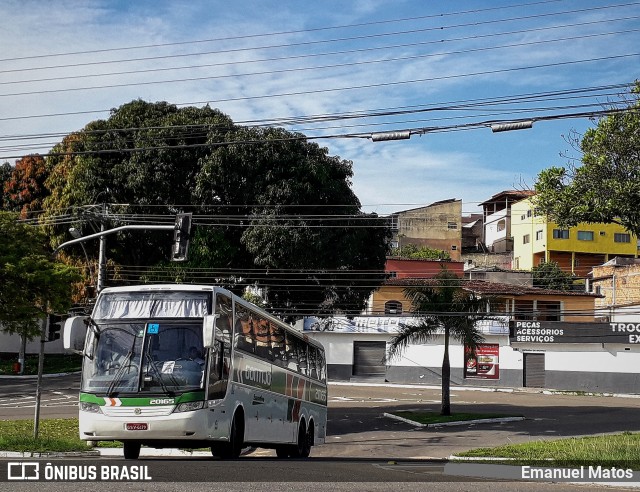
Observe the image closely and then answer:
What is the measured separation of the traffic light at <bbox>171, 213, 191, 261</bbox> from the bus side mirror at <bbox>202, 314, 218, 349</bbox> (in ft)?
34.7

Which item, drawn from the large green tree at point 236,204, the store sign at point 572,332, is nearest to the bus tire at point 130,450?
the large green tree at point 236,204

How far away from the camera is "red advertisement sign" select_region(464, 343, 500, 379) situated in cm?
5603

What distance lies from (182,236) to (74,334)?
33.2 feet

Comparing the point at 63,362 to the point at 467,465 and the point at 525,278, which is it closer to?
the point at 525,278

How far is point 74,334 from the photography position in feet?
52.5

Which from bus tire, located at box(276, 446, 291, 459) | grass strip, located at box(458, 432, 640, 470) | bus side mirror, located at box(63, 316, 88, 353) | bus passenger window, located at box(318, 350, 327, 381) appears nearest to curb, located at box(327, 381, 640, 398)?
bus passenger window, located at box(318, 350, 327, 381)

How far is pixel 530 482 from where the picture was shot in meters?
13.2

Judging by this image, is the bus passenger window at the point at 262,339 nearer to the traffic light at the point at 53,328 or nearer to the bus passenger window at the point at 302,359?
the bus passenger window at the point at 302,359

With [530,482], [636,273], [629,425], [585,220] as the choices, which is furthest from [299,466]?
[636,273]

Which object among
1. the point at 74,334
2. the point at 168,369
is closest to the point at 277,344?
the point at 168,369

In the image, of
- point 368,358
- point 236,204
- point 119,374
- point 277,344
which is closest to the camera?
point 119,374

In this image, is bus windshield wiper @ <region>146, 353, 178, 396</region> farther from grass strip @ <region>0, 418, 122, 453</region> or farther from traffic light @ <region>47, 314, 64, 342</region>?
traffic light @ <region>47, 314, 64, 342</region>

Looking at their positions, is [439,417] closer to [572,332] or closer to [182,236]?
[182,236]

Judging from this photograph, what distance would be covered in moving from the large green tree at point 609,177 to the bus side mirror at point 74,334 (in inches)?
419
